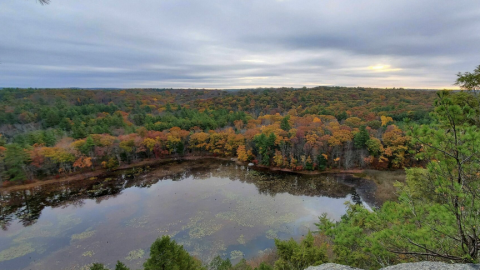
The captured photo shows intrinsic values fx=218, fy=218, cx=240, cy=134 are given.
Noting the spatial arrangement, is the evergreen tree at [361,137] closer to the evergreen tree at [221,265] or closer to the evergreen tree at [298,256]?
the evergreen tree at [298,256]

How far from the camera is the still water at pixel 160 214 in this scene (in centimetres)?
1459

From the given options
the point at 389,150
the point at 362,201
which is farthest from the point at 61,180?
the point at 389,150

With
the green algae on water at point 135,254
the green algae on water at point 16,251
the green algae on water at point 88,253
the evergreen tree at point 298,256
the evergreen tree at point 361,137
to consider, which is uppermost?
the evergreen tree at point 361,137

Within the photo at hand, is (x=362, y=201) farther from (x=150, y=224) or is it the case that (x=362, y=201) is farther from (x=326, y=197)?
(x=150, y=224)

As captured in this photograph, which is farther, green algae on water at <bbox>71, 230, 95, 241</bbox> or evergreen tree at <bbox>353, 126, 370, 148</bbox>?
evergreen tree at <bbox>353, 126, 370, 148</bbox>

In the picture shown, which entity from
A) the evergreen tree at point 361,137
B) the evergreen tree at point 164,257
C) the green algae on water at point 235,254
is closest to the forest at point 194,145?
the evergreen tree at point 361,137

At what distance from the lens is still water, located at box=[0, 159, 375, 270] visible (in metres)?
14.6

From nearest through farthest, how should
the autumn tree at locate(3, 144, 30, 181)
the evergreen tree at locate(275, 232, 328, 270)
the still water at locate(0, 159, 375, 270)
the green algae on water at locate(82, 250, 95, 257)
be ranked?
the evergreen tree at locate(275, 232, 328, 270) → the green algae on water at locate(82, 250, 95, 257) → the still water at locate(0, 159, 375, 270) → the autumn tree at locate(3, 144, 30, 181)

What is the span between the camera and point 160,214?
18.9 m

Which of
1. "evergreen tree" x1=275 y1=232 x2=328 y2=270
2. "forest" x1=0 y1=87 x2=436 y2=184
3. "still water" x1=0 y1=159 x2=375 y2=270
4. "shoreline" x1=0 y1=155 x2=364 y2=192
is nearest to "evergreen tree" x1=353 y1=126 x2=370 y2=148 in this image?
"forest" x1=0 y1=87 x2=436 y2=184

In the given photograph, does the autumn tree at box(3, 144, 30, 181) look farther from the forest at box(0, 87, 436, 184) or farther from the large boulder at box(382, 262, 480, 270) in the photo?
the large boulder at box(382, 262, 480, 270)

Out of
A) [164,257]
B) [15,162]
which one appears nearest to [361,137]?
[164,257]

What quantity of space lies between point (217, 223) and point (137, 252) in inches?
230

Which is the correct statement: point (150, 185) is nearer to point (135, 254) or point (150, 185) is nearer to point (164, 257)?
point (135, 254)
